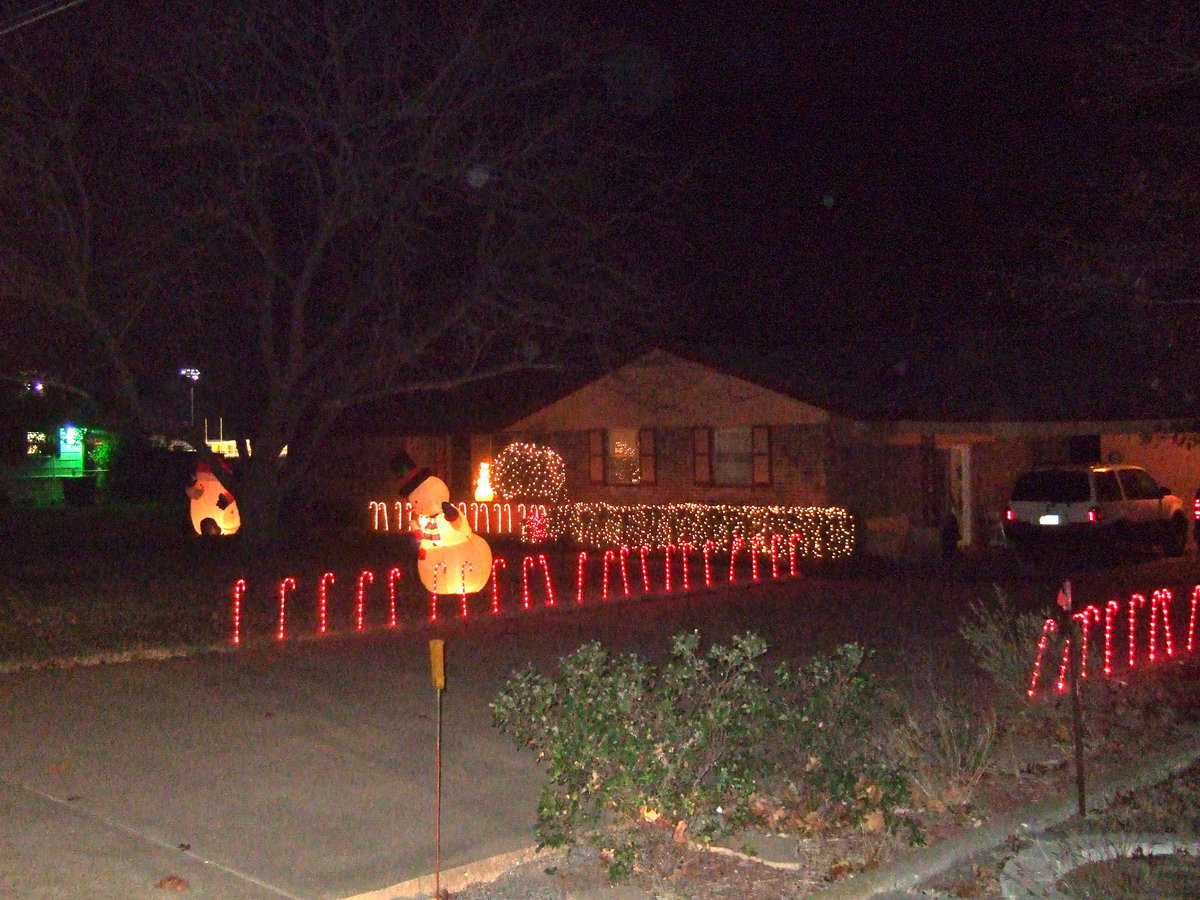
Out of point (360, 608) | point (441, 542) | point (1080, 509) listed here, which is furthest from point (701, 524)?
point (360, 608)

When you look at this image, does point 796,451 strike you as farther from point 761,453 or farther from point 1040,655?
point 1040,655

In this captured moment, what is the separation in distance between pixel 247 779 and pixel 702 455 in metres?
18.3

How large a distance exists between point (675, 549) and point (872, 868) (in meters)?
18.5

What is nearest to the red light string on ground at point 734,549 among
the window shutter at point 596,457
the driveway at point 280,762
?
the window shutter at point 596,457

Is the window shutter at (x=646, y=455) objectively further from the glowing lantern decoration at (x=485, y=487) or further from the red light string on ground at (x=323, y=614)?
the red light string on ground at (x=323, y=614)

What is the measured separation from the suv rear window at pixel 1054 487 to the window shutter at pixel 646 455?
7.09m

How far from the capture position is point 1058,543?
23.1 m

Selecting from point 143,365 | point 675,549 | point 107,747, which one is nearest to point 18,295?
point 143,365

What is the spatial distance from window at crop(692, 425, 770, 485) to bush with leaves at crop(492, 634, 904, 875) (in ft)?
59.1

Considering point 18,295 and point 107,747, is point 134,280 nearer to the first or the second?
point 18,295

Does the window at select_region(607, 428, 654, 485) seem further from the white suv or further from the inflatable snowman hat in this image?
the inflatable snowman hat

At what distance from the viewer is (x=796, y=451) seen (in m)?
25.0

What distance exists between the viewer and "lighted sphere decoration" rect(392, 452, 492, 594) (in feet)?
53.7

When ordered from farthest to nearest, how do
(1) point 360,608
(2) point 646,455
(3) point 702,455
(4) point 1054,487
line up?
(2) point 646,455 → (3) point 702,455 → (4) point 1054,487 → (1) point 360,608
